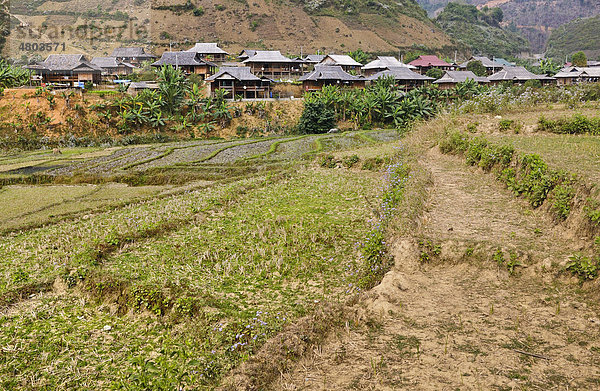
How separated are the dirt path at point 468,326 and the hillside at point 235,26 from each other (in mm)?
60374

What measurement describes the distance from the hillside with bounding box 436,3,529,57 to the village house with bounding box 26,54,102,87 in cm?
7441

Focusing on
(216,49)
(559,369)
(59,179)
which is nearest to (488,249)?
(559,369)

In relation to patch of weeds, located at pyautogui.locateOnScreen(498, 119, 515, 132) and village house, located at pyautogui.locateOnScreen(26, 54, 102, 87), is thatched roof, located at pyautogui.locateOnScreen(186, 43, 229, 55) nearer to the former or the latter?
village house, located at pyautogui.locateOnScreen(26, 54, 102, 87)

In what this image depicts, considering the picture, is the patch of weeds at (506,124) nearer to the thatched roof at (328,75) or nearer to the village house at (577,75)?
the thatched roof at (328,75)

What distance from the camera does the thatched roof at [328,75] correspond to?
1559 inches

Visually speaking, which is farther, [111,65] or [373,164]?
[111,65]

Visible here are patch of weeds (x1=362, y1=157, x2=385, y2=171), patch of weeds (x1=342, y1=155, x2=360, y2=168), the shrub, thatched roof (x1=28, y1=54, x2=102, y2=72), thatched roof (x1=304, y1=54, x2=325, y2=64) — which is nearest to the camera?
patch of weeds (x1=362, y1=157, x2=385, y2=171)

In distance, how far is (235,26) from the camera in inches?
2756

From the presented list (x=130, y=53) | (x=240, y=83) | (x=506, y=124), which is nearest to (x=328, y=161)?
(x=506, y=124)

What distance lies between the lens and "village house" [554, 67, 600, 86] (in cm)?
5103

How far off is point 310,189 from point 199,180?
736cm

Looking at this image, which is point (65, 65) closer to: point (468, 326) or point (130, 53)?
point (130, 53)

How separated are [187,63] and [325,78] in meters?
13.1

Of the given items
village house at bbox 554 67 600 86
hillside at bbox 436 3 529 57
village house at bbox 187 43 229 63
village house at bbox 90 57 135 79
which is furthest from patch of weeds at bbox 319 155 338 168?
hillside at bbox 436 3 529 57
